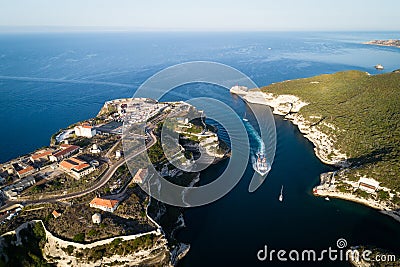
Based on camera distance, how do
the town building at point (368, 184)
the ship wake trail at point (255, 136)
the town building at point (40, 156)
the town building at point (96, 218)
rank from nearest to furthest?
the town building at point (96, 218) < the town building at point (40, 156) < the town building at point (368, 184) < the ship wake trail at point (255, 136)

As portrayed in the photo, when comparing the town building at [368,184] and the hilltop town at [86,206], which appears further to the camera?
the town building at [368,184]

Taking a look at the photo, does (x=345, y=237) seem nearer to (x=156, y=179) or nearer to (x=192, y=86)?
(x=156, y=179)

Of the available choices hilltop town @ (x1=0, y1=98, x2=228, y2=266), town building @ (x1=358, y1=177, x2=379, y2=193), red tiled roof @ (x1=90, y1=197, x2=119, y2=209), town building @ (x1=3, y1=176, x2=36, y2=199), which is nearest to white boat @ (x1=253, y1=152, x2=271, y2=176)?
hilltop town @ (x1=0, y1=98, x2=228, y2=266)

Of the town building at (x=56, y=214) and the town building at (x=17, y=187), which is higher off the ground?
the town building at (x=17, y=187)

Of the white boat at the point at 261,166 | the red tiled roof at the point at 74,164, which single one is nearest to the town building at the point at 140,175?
the red tiled roof at the point at 74,164

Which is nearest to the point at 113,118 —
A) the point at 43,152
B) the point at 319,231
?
the point at 43,152

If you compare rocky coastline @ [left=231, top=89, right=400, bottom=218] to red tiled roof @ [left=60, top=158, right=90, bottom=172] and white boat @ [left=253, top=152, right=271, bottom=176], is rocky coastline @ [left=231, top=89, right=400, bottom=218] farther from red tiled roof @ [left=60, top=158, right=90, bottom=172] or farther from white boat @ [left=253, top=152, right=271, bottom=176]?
red tiled roof @ [left=60, top=158, right=90, bottom=172]

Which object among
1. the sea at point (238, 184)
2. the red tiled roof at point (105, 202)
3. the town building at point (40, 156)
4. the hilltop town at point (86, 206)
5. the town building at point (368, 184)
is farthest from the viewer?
the town building at point (368, 184)

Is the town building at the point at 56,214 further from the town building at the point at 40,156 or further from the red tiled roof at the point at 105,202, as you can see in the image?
the town building at the point at 40,156
